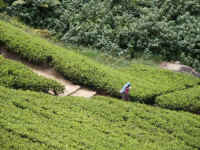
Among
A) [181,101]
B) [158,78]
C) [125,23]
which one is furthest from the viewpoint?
[125,23]

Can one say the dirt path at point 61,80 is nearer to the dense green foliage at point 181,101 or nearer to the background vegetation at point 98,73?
the background vegetation at point 98,73

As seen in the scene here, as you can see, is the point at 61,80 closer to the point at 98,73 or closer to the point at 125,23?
the point at 98,73

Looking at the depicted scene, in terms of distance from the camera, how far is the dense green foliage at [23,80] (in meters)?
6.47

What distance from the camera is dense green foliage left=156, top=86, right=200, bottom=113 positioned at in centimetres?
701

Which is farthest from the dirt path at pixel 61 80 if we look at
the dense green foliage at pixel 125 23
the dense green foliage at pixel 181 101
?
the dense green foliage at pixel 125 23

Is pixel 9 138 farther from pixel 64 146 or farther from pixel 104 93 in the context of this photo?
pixel 104 93

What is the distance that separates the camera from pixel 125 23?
1006 centimetres

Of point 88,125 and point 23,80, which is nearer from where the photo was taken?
point 88,125

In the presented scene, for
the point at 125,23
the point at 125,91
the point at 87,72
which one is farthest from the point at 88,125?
the point at 125,23

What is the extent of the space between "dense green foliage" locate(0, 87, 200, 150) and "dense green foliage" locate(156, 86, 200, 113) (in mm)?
302

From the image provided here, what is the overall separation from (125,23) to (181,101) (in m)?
3.91

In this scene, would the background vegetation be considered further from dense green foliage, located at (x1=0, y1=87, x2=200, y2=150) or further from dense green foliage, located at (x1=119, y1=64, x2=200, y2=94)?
dense green foliage, located at (x1=0, y1=87, x2=200, y2=150)

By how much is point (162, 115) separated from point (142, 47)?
3535 mm

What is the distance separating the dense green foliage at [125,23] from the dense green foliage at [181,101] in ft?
7.75
